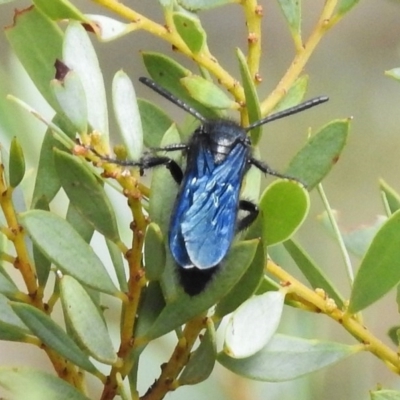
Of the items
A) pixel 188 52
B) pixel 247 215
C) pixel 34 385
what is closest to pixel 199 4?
pixel 188 52

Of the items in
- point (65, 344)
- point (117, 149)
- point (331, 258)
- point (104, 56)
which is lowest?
point (65, 344)

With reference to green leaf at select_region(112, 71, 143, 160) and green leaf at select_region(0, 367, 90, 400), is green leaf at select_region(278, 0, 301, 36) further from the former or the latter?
green leaf at select_region(0, 367, 90, 400)

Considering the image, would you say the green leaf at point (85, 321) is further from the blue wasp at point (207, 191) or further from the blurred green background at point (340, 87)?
the blurred green background at point (340, 87)

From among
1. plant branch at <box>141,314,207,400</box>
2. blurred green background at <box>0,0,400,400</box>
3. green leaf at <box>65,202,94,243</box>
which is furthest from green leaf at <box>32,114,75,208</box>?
blurred green background at <box>0,0,400,400</box>

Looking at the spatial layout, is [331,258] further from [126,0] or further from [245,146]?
[126,0]

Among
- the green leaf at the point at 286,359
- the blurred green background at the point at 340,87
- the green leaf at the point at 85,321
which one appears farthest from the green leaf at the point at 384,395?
the blurred green background at the point at 340,87

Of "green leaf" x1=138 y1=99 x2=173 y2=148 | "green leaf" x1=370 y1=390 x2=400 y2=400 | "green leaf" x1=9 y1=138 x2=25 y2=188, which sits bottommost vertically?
"green leaf" x1=370 y1=390 x2=400 y2=400

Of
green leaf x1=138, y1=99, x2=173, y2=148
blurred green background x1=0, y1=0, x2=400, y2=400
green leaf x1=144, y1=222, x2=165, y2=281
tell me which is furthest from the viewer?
blurred green background x1=0, y1=0, x2=400, y2=400

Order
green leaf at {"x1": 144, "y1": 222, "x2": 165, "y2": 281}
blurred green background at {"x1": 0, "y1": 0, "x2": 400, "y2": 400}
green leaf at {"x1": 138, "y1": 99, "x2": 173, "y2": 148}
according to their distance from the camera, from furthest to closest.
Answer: blurred green background at {"x1": 0, "y1": 0, "x2": 400, "y2": 400} < green leaf at {"x1": 138, "y1": 99, "x2": 173, "y2": 148} < green leaf at {"x1": 144, "y1": 222, "x2": 165, "y2": 281}

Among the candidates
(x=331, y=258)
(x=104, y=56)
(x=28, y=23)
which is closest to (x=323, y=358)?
(x=28, y=23)
